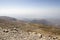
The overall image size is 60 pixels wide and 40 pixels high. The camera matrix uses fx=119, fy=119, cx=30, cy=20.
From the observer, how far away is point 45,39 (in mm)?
20766

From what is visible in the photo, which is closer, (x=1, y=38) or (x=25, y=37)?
(x=1, y=38)

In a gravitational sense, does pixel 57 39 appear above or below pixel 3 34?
below

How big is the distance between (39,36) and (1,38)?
6.79 metres

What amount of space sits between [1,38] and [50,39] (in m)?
8.43

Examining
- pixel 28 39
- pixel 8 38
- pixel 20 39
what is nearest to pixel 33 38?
pixel 28 39

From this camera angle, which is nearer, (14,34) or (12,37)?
(12,37)

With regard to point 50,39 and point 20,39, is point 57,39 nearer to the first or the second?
point 50,39

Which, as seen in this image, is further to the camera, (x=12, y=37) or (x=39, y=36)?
(x=39, y=36)

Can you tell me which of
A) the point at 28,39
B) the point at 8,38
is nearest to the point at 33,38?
the point at 28,39

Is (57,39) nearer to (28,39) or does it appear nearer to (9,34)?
(28,39)

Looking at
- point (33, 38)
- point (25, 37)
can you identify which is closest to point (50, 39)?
point (33, 38)

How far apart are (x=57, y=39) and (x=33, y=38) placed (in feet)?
14.5

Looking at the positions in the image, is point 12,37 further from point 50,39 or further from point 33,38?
point 50,39

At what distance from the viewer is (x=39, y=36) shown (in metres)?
21.7
